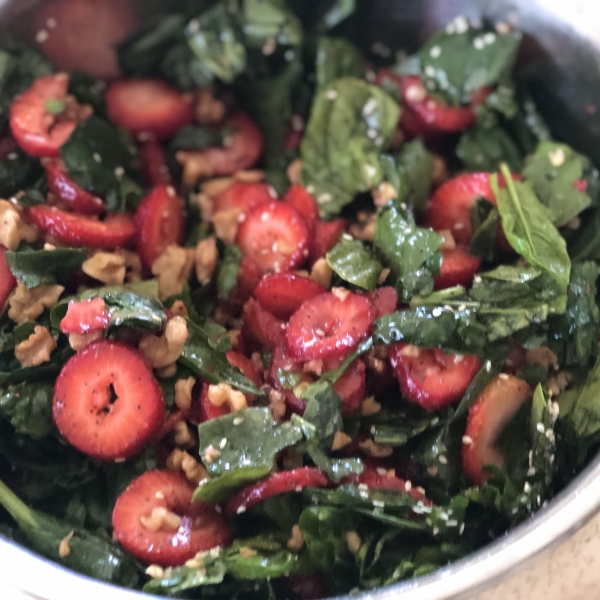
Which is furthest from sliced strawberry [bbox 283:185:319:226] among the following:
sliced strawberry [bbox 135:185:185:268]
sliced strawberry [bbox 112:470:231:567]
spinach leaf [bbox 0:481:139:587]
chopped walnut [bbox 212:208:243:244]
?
spinach leaf [bbox 0:481:139:587]

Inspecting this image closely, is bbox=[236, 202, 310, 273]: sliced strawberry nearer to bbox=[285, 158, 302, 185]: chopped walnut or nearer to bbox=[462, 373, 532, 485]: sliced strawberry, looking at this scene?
bbox=[285, 158, 302, 185]: chopped walnut

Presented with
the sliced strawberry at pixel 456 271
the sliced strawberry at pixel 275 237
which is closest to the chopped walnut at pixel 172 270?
the sliced strawberry at pixel 275 237

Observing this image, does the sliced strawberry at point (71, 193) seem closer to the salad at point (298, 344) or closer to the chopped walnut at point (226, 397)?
the salad at point (298, 344)

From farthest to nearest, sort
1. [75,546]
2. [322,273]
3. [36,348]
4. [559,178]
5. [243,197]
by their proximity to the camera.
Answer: [243,197], [559,178], [322,273], [36,348], [75,546]

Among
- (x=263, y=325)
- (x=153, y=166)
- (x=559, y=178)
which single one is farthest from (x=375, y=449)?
(x=153, y=166)

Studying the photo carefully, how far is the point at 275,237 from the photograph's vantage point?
46.5 inches

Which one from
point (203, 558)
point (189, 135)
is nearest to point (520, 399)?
point (203, 558)

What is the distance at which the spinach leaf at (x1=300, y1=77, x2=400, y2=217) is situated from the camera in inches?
49.8

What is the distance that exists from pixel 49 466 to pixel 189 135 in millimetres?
752

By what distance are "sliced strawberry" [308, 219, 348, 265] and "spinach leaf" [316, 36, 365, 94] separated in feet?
1.09

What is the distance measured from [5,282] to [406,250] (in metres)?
0.65

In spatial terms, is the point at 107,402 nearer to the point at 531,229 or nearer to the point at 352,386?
the point at 352,386

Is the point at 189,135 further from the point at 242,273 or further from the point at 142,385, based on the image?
the point at 142,385

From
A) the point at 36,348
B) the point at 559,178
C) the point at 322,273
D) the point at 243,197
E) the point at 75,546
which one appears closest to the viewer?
the point at 75,546
